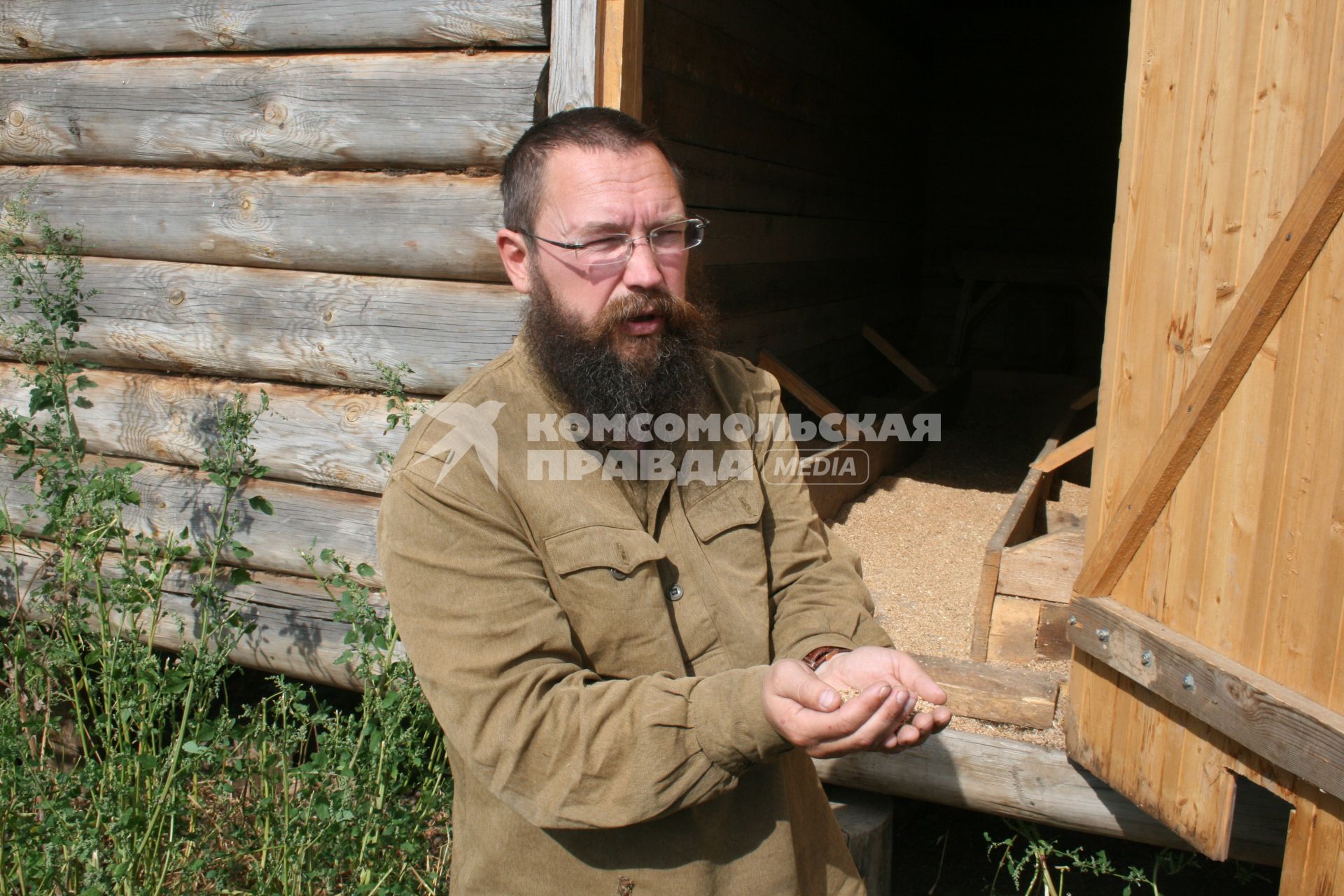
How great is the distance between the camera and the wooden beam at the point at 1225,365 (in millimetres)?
1842

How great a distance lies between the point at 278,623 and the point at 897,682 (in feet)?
8.15

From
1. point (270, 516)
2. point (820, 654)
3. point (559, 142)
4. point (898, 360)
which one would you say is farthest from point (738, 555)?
point (898, 360)

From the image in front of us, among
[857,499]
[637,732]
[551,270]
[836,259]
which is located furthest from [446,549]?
[836,259]

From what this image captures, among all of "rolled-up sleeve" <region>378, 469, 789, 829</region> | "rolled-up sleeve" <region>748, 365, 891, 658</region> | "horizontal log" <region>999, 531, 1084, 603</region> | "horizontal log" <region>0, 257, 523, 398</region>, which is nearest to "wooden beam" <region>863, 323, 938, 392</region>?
"horizontal log" <region>999, 531, 1084, 603</region>

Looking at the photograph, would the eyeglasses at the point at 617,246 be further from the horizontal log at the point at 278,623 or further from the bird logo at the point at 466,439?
the horizontal log at the point at 278,623

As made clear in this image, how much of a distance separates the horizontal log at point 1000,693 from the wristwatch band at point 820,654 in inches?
62.9

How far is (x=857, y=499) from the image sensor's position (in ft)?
18.7

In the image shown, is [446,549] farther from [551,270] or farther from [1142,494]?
[1142,494]

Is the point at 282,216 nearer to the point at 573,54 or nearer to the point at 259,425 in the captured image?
the point at 259,425

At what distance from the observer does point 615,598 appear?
1748 millimetres

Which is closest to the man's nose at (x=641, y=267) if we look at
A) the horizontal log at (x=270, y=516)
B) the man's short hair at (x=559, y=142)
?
the man's short hair at (x=559, y=142)

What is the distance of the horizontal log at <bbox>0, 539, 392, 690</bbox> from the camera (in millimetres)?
3447

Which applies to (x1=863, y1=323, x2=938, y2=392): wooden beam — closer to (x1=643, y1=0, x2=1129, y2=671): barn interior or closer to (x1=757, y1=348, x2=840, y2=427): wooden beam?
(x1=643, y1=0, x2=1129, y2=671): barn interior

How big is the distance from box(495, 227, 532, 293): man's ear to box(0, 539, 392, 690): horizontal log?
1662mm
